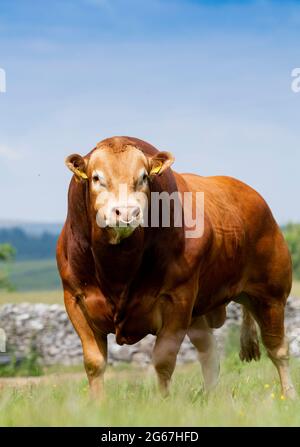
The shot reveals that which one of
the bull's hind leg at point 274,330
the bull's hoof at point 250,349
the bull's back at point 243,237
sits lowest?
the bull's hoof at point 250,349

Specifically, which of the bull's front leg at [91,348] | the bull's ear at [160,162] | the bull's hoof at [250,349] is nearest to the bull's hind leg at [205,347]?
the bull's hoof at [250,349]

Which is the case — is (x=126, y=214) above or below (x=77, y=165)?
below

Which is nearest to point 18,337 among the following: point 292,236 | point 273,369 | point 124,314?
point 273,369

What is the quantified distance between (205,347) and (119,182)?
116 inches

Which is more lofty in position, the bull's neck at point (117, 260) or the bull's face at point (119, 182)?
the bull's face at point (119, 182)

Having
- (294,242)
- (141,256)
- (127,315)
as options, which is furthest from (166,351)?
(294,242)

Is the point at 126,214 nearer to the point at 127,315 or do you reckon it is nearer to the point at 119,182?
the point at 119,182

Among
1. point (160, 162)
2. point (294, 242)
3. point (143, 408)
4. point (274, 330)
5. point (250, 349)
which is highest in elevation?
point (160, 162)

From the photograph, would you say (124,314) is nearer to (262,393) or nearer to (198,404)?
(198,404)

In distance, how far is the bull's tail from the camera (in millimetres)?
8953

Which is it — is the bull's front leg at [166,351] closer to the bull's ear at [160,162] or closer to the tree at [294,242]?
the bull's ear at [160,162]

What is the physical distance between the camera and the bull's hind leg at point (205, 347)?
8.71 m

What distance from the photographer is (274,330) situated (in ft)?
27.9
